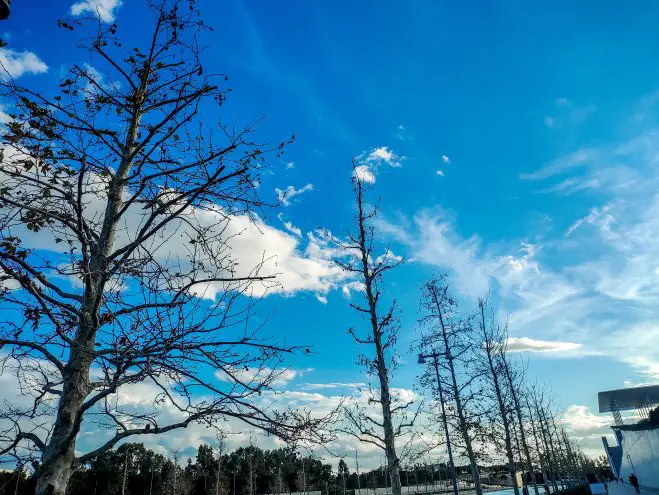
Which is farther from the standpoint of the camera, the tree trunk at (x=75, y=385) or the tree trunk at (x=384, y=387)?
the tree trunk at (x=384, y=387)

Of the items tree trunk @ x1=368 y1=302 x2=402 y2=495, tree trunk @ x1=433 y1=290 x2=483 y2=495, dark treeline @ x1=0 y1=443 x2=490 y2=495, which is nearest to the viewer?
tree trunk @ x1=368 y1=302 x2=402 y2=495

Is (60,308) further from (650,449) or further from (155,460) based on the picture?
(155,460)

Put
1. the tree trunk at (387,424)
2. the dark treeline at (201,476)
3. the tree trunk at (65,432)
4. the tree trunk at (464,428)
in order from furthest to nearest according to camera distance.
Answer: the dark treeline at (201,476) → the tree trunk at (464,428) → the tree trunk at (387,424) → the tree trunk at (65,432)

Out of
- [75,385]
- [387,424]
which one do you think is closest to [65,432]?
[75,385]

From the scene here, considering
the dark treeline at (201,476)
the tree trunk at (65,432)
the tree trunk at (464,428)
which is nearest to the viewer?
the tree trunk at (65,432)

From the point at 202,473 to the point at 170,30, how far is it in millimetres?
74714

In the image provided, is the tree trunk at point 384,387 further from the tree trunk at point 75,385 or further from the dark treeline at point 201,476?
the dark treeline at point 201,476

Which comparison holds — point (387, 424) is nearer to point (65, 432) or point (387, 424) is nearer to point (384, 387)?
point (384, 387)

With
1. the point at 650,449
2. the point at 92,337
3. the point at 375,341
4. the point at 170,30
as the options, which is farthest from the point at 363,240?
the point at 650,449

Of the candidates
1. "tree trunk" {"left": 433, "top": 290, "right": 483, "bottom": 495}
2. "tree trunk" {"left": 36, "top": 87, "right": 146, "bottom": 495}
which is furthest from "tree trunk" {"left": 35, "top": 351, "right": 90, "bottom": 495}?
"tree trunk" {"left": 433, "top": 290, "right": 483, "bottom": 495}

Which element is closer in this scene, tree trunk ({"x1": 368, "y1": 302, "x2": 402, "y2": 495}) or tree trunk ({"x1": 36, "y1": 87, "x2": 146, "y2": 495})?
tree trunk ({"x1": 36, "y1": 87, "x2": 146, "y2": 495})

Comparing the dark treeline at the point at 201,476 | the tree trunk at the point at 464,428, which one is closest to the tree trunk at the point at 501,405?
the tree trunk at the point at 464,428

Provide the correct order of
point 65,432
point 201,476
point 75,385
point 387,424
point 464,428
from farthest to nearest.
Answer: point 201,476 → point 464,428 → point 387,424 → point 75,385 → point 65,432

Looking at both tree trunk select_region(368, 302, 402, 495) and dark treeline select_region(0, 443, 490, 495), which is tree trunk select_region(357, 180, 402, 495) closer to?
tree trunk select_region(368, 302, 402, 495)
